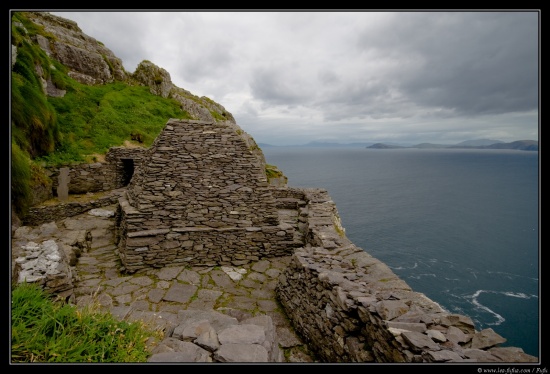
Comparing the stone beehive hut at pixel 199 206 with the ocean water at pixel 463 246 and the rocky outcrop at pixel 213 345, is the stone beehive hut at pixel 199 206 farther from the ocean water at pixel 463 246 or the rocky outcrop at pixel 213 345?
the ocean water at pixel 463 246

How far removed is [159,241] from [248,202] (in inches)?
130

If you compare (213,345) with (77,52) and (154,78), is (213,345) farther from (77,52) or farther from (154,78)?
(77,52)

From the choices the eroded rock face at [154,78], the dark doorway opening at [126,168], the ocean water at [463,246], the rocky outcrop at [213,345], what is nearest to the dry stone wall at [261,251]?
the rocky outcrop at [213,345]

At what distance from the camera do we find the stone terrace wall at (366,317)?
115 inches

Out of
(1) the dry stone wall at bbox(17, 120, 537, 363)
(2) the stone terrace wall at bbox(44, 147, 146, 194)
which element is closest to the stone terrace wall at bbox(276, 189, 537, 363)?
(1) the dry stone wall at bbox(17, 120, 537, 363)

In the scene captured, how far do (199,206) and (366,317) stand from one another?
264 inches

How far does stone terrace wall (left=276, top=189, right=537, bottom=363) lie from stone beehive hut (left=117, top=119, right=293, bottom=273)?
262 cm

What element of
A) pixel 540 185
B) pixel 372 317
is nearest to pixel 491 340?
pixel 372 317

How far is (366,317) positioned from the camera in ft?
12.8

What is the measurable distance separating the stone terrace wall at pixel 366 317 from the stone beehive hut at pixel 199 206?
262cm

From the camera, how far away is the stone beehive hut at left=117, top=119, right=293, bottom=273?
8633 mm

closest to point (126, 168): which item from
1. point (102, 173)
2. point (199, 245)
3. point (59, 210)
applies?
point (102, 173)

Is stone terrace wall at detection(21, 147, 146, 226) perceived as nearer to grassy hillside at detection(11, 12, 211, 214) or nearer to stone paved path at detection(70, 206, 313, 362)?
grassy hillside at detection(11, 12, 211, 214)

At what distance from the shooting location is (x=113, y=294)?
6984 millimetres
